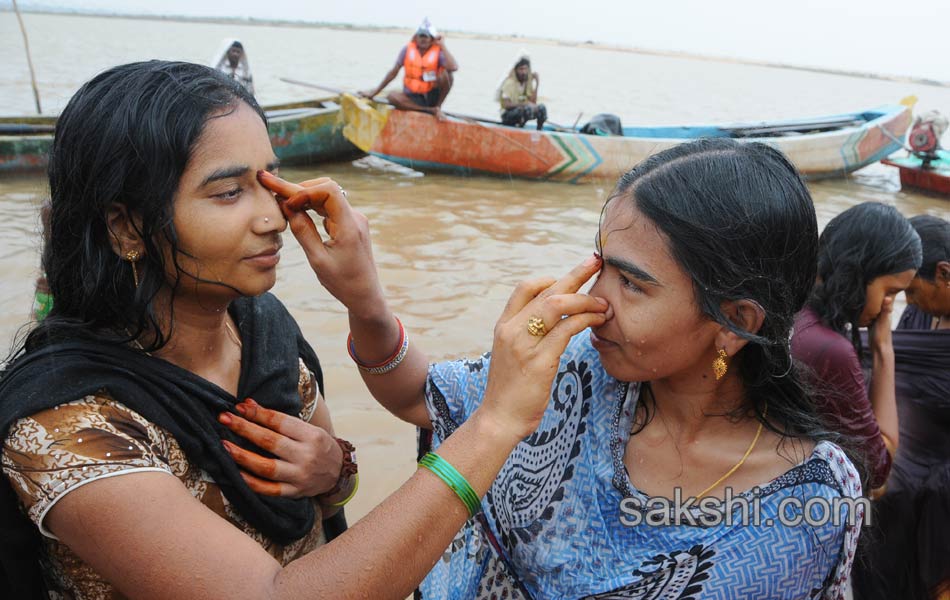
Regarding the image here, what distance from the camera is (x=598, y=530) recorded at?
64.1 inches

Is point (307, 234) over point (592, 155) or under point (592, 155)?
over

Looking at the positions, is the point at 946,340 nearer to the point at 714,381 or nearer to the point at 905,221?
the point at 905,221

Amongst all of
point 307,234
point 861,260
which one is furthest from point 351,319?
point 861,260

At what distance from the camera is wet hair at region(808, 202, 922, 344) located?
A: 2.50 m

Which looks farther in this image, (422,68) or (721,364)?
(422,68)

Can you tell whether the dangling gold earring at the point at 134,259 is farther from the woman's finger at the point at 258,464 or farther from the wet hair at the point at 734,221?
the wet hair at the point at 734,221

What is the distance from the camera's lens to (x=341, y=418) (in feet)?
12.1

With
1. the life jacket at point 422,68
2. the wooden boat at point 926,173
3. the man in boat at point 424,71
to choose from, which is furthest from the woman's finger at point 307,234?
the wooden boat at point 926,173

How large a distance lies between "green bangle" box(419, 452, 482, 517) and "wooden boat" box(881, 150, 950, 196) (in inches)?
432

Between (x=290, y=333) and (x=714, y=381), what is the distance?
1.02 m

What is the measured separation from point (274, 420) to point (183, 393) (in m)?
0.22

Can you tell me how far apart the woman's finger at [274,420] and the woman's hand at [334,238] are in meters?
0.28

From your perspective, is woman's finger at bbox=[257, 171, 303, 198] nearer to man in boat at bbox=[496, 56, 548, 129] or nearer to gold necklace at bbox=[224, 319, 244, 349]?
gold necklace at bbox=[224, 319, 244, 349]

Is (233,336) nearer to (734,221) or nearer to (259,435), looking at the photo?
(259,435)
